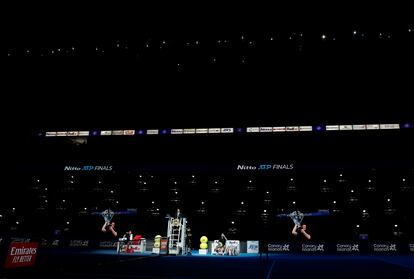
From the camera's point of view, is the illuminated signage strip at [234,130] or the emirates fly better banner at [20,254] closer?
the emirates fly better banner at [20,254]

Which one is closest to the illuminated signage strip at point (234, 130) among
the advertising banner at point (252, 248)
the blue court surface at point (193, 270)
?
the advertising banner at point (252, 248)

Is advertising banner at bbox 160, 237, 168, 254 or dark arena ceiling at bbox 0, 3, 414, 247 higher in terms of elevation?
dark arena ceiling at bbox 0, 3, 414, 247

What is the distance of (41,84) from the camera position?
1989 centimetres

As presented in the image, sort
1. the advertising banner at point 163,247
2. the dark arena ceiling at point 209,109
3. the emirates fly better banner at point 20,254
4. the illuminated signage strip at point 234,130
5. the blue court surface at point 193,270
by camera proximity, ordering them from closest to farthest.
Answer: the emirates fly better banner at point 20,254
the blue court surface at point 193,270
the dark arena ceiling at point 209,109
the advertising banner at point 163,247
the illuminated signage strip at point 234,130

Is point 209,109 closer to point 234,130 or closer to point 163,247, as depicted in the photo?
point 234,130

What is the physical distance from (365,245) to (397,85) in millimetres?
9834

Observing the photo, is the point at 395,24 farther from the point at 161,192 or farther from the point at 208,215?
the point at 161,192

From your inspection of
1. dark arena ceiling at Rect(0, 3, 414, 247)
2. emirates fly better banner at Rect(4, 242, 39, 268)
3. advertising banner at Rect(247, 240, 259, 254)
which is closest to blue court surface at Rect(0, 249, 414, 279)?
emirates fly better banner at Rect(4, 242, 39, 268)

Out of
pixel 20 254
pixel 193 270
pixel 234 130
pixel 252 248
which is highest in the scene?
pixel 234 130

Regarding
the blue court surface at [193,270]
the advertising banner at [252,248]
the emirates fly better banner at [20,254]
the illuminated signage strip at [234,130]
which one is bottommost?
the advertising banner at [252,248]

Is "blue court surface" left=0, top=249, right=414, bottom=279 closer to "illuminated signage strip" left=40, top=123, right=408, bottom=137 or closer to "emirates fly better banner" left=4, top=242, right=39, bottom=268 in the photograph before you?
"emirates fly better banner" left=4, top=242, right=39, bottom=268

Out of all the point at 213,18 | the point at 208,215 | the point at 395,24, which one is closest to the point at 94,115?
the point at 208,215

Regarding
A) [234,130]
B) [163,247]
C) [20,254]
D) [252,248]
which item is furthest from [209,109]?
[20,254]

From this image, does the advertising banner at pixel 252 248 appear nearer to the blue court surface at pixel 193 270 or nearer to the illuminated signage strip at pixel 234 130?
the blue court surface at pixel 193 270
